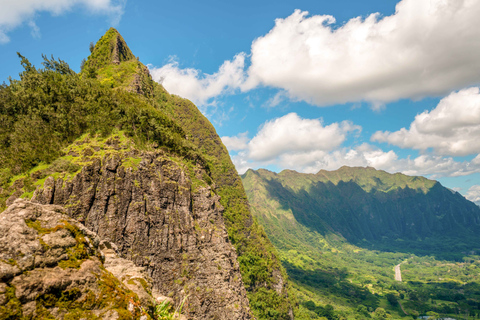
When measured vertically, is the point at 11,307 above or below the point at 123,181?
below

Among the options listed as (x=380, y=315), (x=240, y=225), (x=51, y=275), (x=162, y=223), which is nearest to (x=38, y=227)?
(x=51, y=275)

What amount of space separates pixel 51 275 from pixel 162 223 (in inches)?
1110

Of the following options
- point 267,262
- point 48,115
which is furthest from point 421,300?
point 48,115

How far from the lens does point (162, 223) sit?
33469 mm

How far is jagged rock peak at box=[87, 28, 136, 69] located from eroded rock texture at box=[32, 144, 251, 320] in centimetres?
5579

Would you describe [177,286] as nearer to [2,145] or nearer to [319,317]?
[2,145]

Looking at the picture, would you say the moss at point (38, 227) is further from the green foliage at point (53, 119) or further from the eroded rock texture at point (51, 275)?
the green foliage at point (53, 119)

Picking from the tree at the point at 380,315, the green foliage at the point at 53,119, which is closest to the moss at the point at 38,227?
the green foliage at the point at 53,119

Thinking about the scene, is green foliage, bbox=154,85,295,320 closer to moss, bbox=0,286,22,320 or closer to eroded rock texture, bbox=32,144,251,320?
eroded rock texture, bbox=32,144,251,320

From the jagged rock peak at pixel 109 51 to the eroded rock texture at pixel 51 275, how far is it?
79.4 m

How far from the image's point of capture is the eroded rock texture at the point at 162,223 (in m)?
27.5

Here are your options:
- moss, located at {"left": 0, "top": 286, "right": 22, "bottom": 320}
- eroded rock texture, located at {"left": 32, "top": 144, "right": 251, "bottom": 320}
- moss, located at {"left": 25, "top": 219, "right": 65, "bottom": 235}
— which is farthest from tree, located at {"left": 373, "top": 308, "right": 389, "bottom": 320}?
moss, located at {"left": 0, "top": 286, "right": 22, "bottom": 320}

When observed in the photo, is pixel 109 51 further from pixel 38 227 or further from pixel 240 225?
pixel 38 227

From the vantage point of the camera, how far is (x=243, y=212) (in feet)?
331
